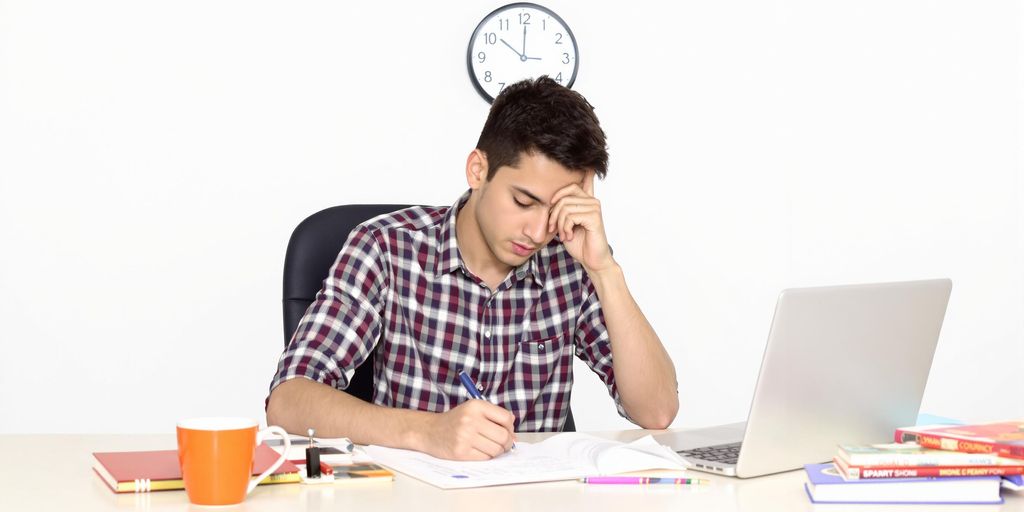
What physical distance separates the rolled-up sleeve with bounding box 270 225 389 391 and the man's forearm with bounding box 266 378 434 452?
54 millimetres

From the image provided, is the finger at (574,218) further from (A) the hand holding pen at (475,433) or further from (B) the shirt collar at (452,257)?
(A) the hand holding pen at (475,433)

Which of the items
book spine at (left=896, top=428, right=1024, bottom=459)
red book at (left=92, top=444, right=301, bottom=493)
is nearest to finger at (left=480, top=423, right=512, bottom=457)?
red book at (left=92, top=444, right=301, bottom=493)

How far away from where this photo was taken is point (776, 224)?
133 inches

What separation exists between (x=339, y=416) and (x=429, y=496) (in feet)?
1.16

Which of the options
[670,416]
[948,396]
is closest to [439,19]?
[670,416]

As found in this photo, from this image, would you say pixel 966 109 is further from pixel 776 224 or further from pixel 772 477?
pixel 772 477

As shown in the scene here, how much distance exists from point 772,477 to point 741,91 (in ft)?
7.56

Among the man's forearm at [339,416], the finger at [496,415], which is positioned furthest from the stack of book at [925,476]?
the man's forearm at [339,416]

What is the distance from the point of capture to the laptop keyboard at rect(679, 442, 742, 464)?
1279mm

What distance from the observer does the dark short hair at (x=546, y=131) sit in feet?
5.64

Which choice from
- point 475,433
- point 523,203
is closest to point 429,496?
point 475,433

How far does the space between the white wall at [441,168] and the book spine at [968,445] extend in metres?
2.09

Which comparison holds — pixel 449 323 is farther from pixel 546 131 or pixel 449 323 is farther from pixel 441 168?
pixel 441 168

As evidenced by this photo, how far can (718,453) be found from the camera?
1327 millimetres
